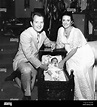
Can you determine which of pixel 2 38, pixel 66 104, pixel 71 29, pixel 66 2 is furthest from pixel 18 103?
pixel 66 2

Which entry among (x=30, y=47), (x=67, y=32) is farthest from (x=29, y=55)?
(x=67, y=32)

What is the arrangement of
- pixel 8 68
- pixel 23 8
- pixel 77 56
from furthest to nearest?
pixel 77 56, pixel 8 68, pixel 23 8

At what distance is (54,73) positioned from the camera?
164 cm

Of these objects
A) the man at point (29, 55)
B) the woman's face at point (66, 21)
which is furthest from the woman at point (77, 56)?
the man at point (29, 55)

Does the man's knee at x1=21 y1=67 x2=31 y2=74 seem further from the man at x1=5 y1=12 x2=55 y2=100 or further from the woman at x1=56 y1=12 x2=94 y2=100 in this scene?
the woman at x1=56 y1=12 x2=94 y2=100

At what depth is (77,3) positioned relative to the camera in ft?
5.21

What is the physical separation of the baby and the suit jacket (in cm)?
8

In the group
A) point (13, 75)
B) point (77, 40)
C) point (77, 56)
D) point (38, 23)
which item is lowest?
point (13, 75)

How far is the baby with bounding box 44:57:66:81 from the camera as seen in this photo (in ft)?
5.32

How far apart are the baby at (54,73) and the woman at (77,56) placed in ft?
0.11

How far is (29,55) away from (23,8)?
12.5 inches

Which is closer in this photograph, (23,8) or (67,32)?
(23,8)

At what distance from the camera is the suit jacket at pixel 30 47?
1.65 meters

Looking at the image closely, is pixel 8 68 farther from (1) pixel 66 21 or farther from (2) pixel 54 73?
(1) pixel 66 21
